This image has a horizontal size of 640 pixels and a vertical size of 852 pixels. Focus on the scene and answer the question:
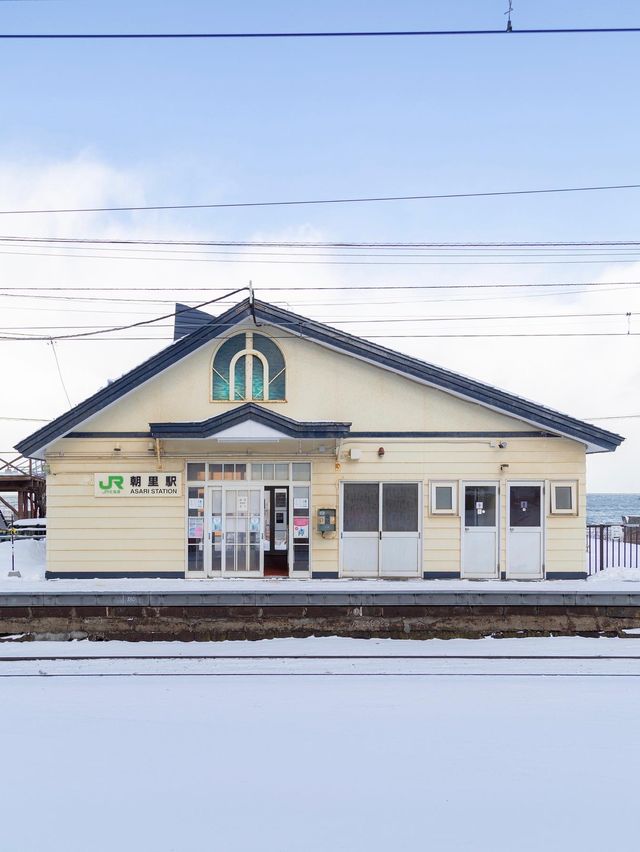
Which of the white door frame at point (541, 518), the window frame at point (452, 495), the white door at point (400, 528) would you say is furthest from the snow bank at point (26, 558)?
the white door frame at point (541, 518)

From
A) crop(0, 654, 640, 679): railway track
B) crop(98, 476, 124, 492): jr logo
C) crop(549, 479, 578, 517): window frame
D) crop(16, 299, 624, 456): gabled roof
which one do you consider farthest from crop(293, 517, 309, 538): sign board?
crop(549, 479, 578, 517): window frame

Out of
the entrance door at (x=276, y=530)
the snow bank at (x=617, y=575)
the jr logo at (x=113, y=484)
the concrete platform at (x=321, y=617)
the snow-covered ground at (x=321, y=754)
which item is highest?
the jr logo at (x=113, y=484)

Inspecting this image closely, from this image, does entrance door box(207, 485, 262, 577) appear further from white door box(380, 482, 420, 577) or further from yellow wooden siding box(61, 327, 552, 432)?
white door box(380, 482, 420, 577)

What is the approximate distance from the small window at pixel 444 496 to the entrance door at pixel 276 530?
138 inches

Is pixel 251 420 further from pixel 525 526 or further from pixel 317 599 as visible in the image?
pixel 525 526

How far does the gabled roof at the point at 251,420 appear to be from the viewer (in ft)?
50.4

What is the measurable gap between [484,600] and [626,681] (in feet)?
10.8

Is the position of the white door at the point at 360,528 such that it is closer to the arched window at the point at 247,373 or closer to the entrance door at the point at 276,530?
the entrance door at the point at 276,530

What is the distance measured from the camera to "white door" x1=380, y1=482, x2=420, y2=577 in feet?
53.0

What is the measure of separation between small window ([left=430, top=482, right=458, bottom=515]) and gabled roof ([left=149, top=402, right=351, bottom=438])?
2.68 meters

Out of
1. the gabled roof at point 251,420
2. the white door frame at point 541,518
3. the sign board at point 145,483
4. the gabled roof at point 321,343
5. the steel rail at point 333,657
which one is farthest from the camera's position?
the sign board at point 145,483

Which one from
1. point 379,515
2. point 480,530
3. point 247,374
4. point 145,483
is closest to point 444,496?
point 480,530

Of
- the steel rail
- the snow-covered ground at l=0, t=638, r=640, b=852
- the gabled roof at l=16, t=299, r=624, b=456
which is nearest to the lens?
the snow-covered ground at l=0, t=638, r=640, b=852

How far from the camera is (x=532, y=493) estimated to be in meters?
16.1
